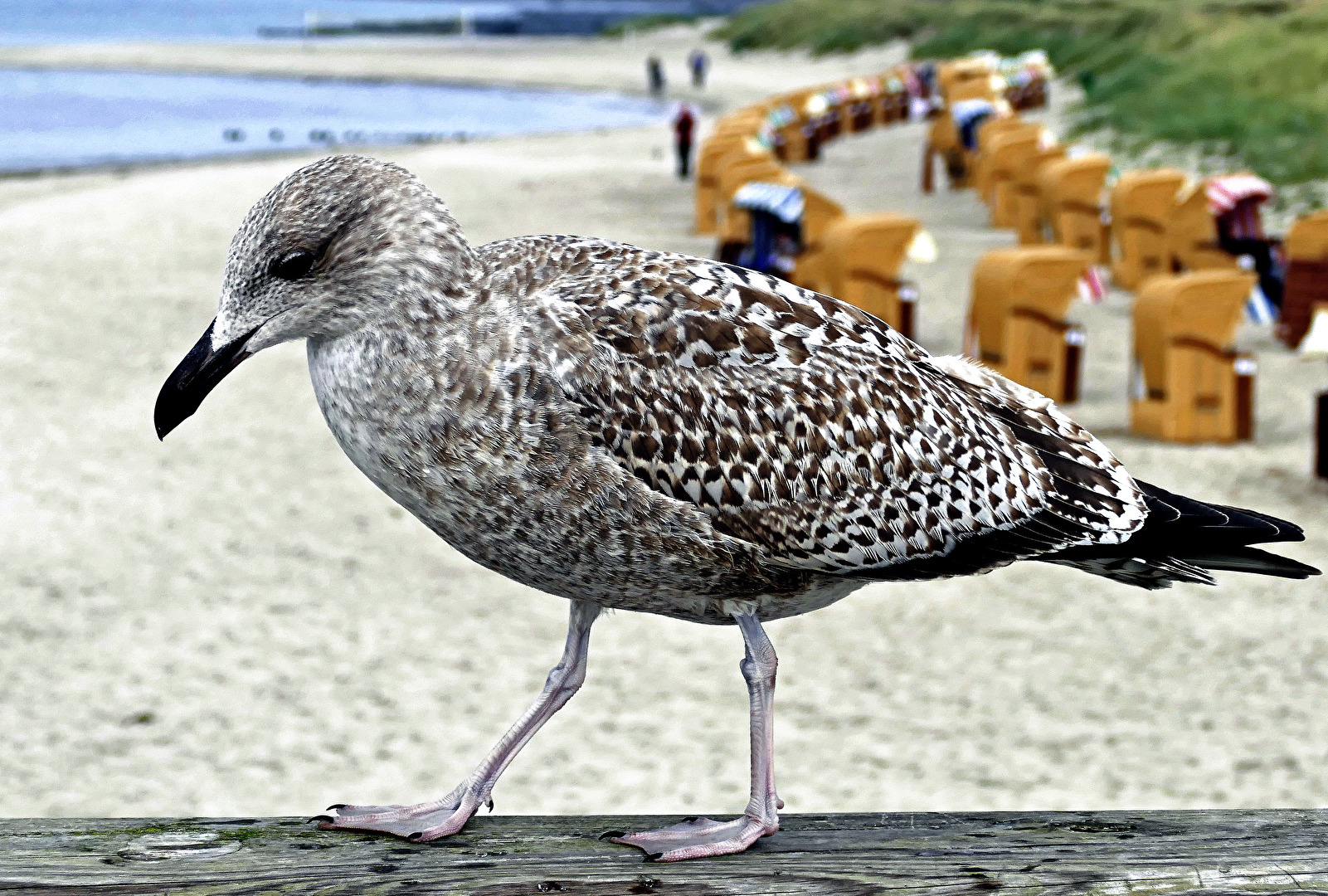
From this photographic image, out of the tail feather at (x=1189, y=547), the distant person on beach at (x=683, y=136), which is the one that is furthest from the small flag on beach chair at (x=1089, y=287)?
Answer: the distant person on beach at (x=683, y=136)

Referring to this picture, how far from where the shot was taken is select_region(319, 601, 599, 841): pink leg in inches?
108

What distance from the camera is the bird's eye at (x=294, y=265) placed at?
2268mm

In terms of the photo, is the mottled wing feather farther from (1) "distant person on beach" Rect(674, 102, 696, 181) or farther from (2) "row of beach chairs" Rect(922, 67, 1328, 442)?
(1) "distant person on beach" Rect(674, 102, 696, 181)

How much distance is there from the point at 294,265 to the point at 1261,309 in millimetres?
15934

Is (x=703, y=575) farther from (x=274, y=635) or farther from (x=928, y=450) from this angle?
(x=274, y=635)

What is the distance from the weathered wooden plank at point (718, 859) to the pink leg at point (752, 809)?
1.0 inches

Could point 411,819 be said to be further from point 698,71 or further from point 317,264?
point 698,71

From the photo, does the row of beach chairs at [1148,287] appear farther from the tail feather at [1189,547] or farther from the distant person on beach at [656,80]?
the distant person on beach at [656,80]

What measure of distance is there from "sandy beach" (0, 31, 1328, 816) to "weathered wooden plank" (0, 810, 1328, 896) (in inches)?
171

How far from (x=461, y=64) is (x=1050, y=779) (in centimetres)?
8948

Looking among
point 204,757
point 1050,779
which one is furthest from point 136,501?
point 1050,779

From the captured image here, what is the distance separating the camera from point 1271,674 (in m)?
8.36

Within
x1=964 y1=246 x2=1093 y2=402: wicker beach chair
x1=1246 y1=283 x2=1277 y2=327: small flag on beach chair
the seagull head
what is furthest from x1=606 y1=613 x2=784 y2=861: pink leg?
x1=1246 y1=283 x2=1277 y2=327: small flag on beach chair

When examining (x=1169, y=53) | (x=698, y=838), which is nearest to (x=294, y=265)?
(x=698, y=838)
